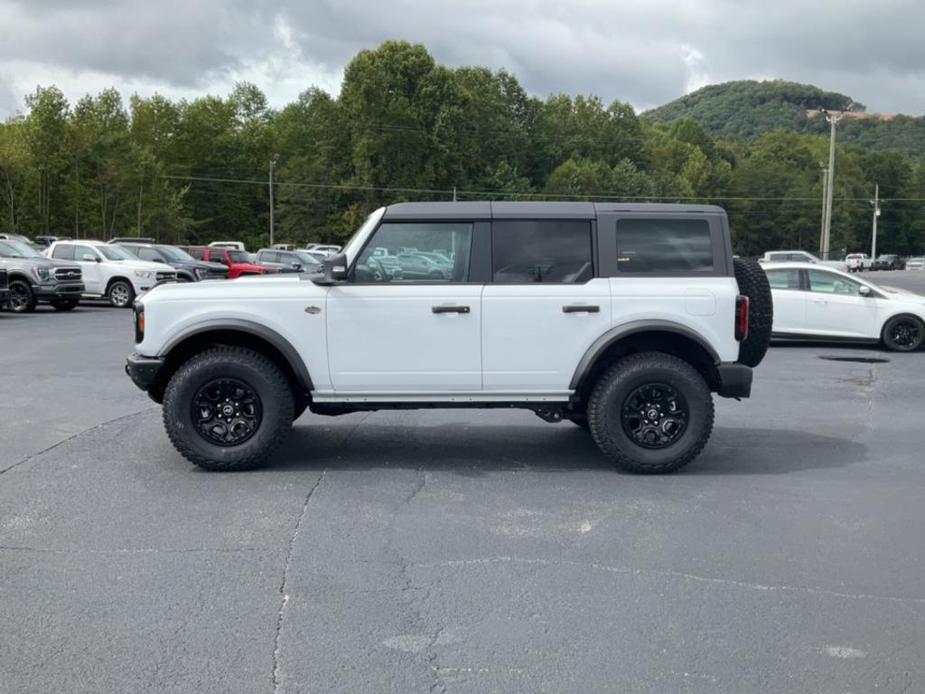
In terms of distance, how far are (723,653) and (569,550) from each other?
1510mm

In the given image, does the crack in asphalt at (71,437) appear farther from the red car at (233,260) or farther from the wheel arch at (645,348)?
the red car at (233,260)

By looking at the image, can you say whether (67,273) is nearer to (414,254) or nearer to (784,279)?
(784,279)

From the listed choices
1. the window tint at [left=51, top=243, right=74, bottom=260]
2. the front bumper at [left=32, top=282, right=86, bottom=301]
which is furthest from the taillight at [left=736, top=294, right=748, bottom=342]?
the window tint at [left=51, top=243, right=74, bottom=260]

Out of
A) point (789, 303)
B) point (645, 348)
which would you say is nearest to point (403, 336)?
point (645, 348)

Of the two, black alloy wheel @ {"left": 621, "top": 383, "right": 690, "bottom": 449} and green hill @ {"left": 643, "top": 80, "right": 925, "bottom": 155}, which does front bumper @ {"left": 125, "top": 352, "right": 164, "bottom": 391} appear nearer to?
black alloy wheel @ {"left": 621, "top": 383, "right": 690, "bottom": 449}

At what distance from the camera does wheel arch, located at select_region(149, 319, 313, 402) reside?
742 centimetres

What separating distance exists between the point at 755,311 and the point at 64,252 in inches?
918

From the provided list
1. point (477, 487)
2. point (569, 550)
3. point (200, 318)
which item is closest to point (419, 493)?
point (477, 487)

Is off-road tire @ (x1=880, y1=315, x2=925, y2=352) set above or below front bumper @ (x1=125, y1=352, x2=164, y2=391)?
below

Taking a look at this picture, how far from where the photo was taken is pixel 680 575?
206 inches

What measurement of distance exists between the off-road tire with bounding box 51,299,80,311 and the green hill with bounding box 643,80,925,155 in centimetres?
13277

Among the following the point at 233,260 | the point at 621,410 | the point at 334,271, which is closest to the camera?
the point at 334,271

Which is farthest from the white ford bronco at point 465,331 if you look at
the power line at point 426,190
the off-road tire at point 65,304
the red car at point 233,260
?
the power line at point 426,190

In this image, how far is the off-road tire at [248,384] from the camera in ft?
24.4
